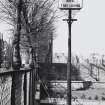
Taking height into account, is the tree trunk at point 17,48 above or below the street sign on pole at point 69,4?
below

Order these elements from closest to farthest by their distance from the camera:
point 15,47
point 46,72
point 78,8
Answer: point 15,47 < point 78,8 < point 46,72

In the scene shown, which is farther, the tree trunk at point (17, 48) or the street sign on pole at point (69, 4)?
the street sign on pole at point (69, 4)

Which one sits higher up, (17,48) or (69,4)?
(69,4)

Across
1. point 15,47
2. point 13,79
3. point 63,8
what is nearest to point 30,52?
point 63,8

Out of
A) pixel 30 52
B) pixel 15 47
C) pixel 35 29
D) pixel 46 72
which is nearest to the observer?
pixel 15 47

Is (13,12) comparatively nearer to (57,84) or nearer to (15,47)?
(15,47)

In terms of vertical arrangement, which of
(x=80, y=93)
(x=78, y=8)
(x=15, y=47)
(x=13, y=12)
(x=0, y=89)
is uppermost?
(x=13, y=12)

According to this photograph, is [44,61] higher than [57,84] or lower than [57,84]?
higher

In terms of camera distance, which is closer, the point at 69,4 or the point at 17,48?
the point at 17,48

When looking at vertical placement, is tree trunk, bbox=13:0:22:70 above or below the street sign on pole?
below

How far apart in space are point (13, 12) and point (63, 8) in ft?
24.9

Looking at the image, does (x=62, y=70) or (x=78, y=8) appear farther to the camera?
(x=62, y=70)

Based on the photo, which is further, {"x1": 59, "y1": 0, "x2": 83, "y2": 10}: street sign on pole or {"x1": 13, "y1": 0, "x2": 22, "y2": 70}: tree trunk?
{"x1": 59, "y1": 0, "x2": 83, "y2": 10}: street sign on pole

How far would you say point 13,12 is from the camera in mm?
16312
